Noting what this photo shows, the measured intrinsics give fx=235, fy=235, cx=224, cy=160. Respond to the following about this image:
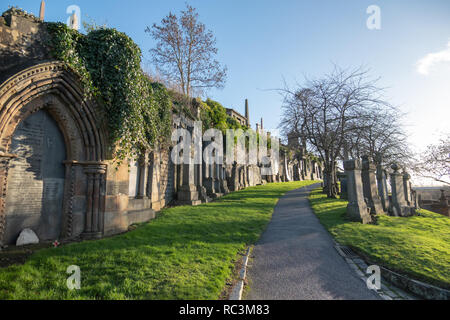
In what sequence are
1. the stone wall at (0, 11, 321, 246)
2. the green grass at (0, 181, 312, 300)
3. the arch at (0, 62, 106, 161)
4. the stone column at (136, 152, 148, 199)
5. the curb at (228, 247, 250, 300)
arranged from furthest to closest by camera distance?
the stone column at (136, 152, 148, 199) → the stone wall at (0, 11, 321, 246) → the arch at (0, 62, 106, 161) → the curb at (228, 247, 250, 300) → the green grass at (0, 181, 312, 300)

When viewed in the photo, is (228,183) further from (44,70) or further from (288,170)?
(288,170)

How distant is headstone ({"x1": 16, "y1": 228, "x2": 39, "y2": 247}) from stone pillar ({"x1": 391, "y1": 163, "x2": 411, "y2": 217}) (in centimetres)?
1450

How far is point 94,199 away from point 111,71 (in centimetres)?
388

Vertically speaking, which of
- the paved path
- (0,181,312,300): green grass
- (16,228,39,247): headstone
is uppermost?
(16,228,39,247): headstone

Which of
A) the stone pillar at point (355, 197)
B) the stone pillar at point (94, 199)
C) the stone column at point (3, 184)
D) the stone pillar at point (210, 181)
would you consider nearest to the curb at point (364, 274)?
the stone pillar at point (355, 197)

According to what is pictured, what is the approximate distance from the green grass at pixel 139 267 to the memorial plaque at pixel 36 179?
1.45m

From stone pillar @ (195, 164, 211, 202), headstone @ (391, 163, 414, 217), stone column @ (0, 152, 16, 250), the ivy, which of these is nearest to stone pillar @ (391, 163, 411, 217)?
headstone @ (391, 163, 414, 217)

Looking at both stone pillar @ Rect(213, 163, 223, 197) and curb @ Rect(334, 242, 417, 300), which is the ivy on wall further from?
stone pillar @ Rect(213, 163, 223, 197)

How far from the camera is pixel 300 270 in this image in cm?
473

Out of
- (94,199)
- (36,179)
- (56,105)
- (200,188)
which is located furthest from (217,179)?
A: (36,179)

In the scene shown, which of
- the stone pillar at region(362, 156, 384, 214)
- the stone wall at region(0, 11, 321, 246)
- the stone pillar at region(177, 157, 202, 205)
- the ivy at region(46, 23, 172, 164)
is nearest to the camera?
the stone wall at region(0, 11, 321, 246)

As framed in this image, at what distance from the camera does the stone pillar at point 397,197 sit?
39.3ft

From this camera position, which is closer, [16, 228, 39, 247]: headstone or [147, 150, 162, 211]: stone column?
[16, 228, 39, 247]: headstone

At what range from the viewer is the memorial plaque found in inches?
223
